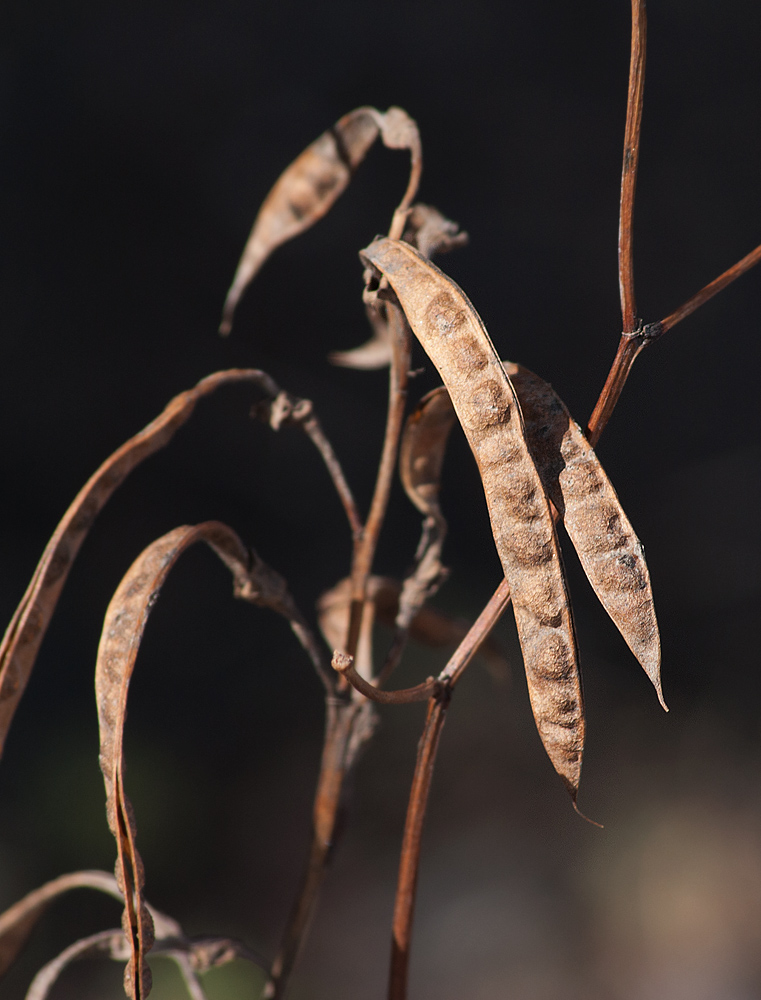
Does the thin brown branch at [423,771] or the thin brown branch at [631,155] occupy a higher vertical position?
the thin brown branch at [631,155]

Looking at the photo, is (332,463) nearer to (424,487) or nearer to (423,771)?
(424,487)

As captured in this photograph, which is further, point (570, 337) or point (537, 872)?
point (537, 872)

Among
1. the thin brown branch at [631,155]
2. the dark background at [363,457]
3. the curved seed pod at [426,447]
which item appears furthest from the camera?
the dark background at [363,457]

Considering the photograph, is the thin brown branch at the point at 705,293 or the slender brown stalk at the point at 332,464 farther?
the slender brown stalk at the point at 332,464

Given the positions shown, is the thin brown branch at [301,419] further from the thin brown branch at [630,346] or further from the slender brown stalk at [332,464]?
the thin brown branch at [630,346]

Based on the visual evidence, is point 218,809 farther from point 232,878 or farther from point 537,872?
point 537,872

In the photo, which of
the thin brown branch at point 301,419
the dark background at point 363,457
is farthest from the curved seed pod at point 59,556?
the dark background at point 363,457

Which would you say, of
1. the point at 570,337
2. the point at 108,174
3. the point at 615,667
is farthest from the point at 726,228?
the point at 108,174
